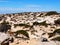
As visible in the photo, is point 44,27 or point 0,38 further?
point 44,27

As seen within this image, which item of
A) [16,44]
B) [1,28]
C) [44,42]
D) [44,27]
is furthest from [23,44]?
[44,27]

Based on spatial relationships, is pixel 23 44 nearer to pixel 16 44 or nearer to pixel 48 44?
pixel 16 44

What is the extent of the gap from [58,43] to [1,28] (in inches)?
520

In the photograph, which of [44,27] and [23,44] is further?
[44,27]

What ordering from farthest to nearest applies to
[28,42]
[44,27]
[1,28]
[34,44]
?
[44,27], [1,28], [28,42], [34,44]

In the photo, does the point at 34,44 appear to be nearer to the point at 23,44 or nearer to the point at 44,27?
the point at 23,44

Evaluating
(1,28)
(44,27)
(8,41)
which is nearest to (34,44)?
(8,41)

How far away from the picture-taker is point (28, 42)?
1831 centimetres

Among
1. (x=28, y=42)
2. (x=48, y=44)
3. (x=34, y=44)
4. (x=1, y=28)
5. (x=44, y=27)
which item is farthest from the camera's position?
(x=44, y=27)

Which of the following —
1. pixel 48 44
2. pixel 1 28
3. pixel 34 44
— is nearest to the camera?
pixel 48 44

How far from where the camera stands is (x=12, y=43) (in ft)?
58.1

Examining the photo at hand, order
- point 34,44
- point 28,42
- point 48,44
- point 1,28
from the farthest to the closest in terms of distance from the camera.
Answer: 1. point 1,28
2. point 28,42
3. point 34,44
4. point 48,44

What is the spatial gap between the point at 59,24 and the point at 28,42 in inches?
596

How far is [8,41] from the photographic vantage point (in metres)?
17.4
